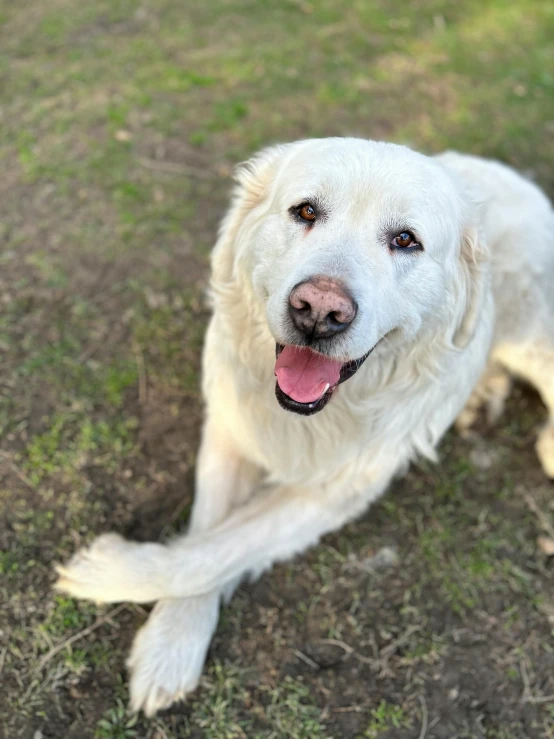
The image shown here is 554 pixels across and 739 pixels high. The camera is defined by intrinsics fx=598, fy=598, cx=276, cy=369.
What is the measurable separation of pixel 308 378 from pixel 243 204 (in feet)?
2.77

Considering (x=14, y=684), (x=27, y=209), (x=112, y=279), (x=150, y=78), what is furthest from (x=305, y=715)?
(x=150, y=78)

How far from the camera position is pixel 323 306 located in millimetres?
1838

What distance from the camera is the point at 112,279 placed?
12.1ft

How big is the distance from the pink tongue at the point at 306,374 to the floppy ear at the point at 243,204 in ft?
1.70

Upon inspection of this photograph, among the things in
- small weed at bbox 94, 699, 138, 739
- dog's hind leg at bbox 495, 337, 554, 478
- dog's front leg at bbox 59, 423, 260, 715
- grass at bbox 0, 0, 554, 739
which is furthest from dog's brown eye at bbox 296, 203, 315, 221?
small weed at bbox 94, 699, 138, 739

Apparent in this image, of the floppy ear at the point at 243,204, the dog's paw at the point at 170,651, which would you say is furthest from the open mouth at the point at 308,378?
the dog's paw at the point at 170,651

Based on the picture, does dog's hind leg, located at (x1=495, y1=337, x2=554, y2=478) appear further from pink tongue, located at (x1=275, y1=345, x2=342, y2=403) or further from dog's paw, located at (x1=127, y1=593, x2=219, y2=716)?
dog's paw, located at (x1=127, y1=593, x2=219, y2=716)

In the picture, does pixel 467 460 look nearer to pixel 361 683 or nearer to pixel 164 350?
pixel 361 683

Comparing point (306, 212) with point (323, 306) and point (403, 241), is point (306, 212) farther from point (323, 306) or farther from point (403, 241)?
point (323, 306)

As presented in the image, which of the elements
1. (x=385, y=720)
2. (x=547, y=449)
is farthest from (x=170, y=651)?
(x=547, y=449)

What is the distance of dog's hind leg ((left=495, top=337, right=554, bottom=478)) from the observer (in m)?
3.36

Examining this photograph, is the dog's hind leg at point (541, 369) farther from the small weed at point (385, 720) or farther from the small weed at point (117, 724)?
the small weed at point (117, 724)

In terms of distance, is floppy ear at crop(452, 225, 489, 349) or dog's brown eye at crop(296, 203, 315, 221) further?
floppy ear at crop(452, 225, 489, 349)

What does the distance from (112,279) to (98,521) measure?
1.55 m
